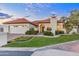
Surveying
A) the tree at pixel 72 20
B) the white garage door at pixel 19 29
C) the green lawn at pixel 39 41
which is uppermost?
the tree at pixel 72 20

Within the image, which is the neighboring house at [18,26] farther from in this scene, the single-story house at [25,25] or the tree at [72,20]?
the tree at [72,20]

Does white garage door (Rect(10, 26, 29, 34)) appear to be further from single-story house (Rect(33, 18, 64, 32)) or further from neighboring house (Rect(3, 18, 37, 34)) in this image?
single-story house (Rect(33, 18, 64, 32))

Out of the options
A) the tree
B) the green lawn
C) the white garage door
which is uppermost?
the tree

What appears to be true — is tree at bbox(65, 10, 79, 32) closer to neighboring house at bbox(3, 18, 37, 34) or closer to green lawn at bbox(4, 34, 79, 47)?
green lawn at bbox(4, 34, 79, 47)

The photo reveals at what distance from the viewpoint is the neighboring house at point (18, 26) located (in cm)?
287

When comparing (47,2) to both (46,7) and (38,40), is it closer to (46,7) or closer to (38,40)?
(46,7)

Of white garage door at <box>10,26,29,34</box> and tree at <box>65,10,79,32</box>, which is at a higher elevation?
tree at <box>65,10,79,32</box>

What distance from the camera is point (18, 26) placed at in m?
2.87

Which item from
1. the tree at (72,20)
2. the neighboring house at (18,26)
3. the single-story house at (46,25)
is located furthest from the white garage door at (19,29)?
the tree at (72,20)

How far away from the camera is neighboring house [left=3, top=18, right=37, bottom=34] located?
2865 mm

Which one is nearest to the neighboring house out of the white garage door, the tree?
the white garage door

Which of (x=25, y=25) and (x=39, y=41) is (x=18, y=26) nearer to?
(x=25, y=25)

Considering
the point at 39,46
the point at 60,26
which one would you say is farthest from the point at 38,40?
the point at 60,26

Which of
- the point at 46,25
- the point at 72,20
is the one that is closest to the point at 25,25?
the point at 46,25
